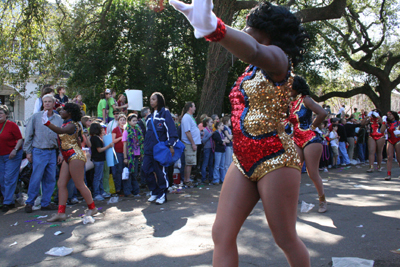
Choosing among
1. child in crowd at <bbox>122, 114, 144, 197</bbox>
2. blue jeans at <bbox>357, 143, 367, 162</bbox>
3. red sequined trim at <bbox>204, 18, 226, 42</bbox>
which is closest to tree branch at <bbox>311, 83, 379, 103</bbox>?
blue jeans at <bbox>357, 143, 367, 162</bbox>

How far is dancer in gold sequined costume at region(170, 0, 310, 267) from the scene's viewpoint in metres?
2.09

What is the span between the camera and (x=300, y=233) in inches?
179

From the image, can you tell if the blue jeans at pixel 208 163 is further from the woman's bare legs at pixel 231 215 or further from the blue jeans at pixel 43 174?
the woman's bare legs at pixel 231 215

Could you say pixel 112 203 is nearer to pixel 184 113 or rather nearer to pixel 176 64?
pixel 184 113

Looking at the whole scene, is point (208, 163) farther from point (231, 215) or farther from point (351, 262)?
point (231, 215)

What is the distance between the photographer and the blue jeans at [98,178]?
7750 mm

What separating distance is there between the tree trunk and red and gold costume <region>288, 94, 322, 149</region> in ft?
18.7

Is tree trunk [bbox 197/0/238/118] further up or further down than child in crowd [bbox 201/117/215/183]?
further up

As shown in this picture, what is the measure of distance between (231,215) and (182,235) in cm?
267

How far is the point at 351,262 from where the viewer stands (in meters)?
3.43

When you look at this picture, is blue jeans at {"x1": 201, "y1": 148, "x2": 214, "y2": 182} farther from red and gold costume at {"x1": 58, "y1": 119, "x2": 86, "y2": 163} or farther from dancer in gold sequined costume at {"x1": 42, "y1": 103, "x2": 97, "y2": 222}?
red and gold costume at {"x1": 58, "y1": 119, "x2": 86, "y2": 163}

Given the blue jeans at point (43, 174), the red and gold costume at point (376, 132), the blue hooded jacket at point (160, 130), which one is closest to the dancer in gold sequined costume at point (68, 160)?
the blue jeans at point (43, 174)

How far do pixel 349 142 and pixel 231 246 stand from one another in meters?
14.1

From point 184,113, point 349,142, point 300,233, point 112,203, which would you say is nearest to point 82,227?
point 112,203
